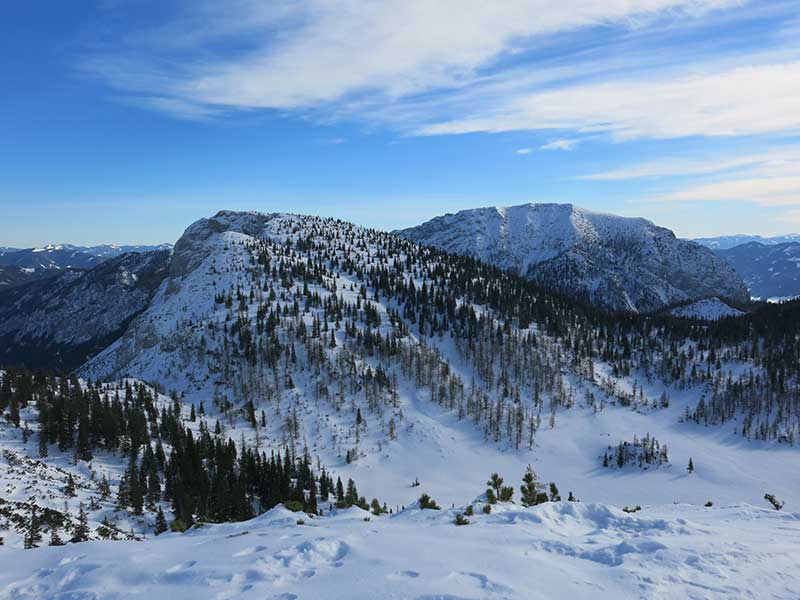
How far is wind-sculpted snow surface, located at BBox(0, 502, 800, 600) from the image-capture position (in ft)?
58.1

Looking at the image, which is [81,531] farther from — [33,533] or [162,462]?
[162,462]

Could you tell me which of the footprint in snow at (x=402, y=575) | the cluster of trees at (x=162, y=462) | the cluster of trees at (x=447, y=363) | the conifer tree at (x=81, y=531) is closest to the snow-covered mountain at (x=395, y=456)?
the footprint in snow at (x=402, y=575)

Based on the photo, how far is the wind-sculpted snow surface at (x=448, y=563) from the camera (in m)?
17.7

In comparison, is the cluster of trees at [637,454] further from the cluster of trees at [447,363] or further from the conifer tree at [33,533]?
the conifer tree at [33,533]

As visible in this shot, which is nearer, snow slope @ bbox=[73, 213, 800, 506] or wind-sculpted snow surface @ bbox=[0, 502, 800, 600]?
wind-sculpted snow surface @ bbox=[0, 502, 800, 600]

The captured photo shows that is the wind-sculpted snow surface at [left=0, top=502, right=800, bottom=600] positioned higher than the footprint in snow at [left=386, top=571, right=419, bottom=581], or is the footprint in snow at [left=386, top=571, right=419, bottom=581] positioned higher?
the footprint in snow at [left=386, top=571, right=419, bottom=581]

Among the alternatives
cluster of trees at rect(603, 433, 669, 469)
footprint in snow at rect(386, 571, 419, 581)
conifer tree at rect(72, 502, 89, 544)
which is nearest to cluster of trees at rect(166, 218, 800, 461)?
cluster of trees at rect(603, 433, 669, 469)

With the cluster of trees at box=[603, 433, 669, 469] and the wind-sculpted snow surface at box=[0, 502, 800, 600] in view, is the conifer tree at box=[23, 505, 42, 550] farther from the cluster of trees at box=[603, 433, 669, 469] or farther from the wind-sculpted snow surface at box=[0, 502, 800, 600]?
the cluster of trees at box=[603, 433, 669, 469]

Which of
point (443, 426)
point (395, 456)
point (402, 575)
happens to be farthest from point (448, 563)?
point (443, 426)

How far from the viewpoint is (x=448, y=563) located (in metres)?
20.0

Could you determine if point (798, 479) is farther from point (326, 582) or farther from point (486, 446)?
point (326, 582)

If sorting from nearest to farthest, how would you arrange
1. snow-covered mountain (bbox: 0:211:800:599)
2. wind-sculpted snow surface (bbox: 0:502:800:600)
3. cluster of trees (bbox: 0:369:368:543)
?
wind-sculpted snow surface (bbox: 0:502:800:600), snow-covered mountain (bbox: 0:211:800:599), cluster of trees (bbox: 0:369:368:543)

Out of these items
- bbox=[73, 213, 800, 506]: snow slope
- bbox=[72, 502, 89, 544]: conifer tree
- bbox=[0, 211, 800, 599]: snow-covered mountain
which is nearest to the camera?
bbox=[0, 211, 800, 599]: snow-covered mountain

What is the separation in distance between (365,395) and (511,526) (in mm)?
117712
